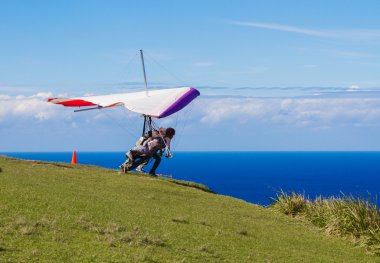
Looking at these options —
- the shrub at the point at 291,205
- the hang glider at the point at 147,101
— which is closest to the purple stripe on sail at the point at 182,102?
the hang glider at the point at 147,101

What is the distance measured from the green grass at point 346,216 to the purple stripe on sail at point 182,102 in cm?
719

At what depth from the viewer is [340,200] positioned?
24531mm

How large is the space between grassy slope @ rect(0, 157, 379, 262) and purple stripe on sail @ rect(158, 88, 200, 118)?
368cm

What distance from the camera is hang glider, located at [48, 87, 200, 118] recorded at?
2853cm

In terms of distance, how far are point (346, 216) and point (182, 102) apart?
1038cm

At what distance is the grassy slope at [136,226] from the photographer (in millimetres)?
13969

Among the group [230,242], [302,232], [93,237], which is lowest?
[302,232]

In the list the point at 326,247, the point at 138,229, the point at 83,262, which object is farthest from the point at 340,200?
the point at 83,262

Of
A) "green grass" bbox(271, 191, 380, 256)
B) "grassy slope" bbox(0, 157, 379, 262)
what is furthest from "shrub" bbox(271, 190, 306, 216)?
"grassy slope" bbox(0, 157, 379, 262)

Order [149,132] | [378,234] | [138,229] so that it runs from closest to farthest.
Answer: [138,229]
[378,234]
[149,132]

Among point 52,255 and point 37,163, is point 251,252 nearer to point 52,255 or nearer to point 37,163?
point 52,255

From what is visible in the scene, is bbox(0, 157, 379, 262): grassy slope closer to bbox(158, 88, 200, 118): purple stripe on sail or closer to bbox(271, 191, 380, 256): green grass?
bbox(271, 191, 380, 256): green grass

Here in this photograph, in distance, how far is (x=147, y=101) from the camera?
29859 millimetres

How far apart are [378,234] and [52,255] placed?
41.9 feet
